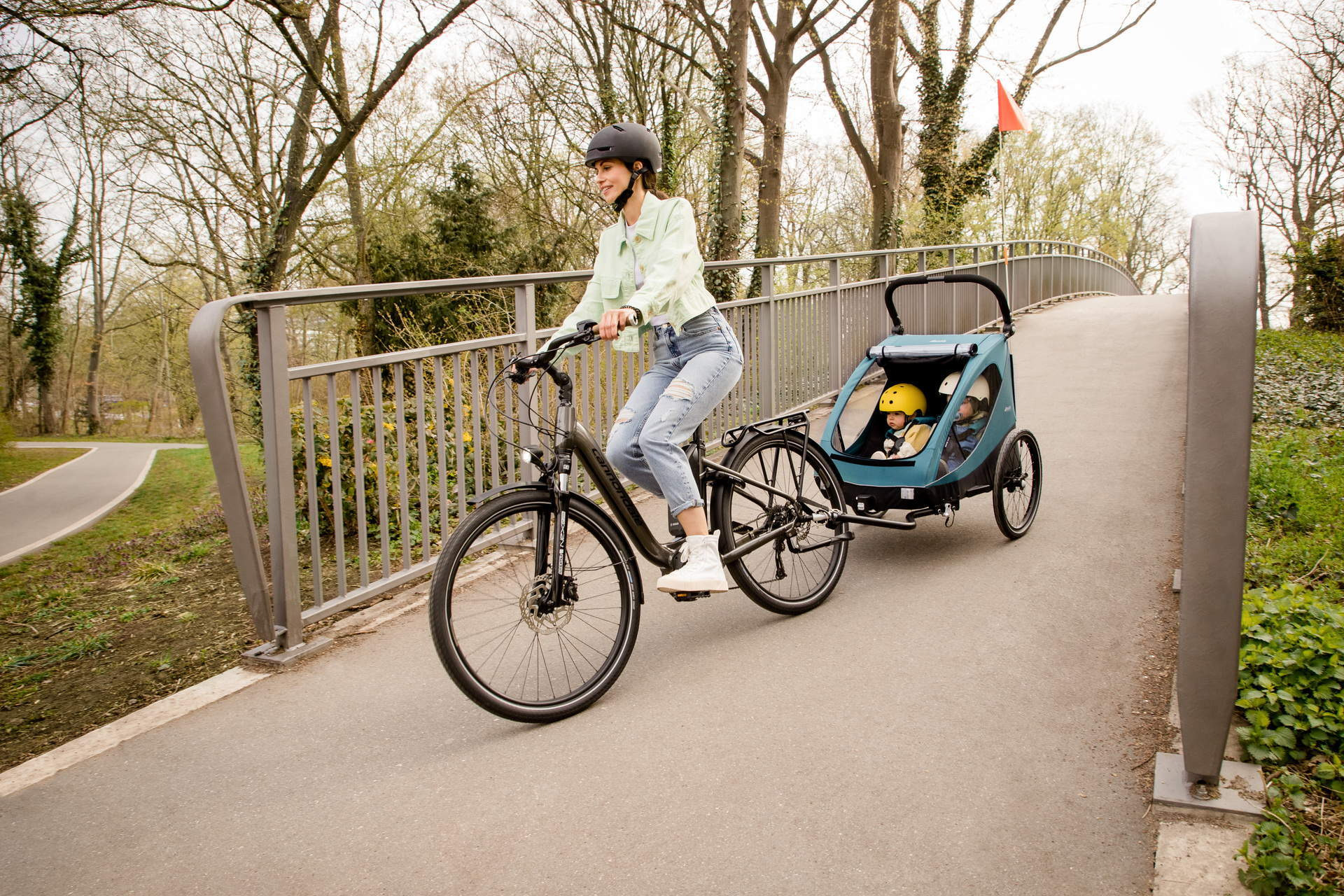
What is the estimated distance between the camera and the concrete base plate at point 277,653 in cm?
418

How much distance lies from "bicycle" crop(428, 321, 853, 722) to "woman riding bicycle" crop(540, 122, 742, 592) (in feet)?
0.48

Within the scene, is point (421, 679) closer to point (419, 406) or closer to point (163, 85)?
point (419, 406)

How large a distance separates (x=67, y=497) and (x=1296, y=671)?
70.7 feet

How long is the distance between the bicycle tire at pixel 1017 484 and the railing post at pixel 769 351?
2.58 metres

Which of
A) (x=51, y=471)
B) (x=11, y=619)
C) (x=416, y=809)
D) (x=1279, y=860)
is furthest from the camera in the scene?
(x=51, y=471)

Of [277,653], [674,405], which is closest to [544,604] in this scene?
[674,405]

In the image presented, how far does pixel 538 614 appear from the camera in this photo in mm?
3576

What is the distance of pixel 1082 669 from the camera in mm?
3881

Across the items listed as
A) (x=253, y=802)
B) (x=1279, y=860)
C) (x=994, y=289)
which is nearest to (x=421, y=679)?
(x=253, y=802)

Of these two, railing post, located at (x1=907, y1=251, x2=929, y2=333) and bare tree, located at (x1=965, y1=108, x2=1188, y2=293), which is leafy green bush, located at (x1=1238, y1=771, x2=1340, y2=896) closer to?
railing post, located at (x1=907, y1=251, x2=929, y2=333)

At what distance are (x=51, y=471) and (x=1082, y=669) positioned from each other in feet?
85.2

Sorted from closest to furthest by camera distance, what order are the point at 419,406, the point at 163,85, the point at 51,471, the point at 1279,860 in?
the point at 1279,860, the point at 419,406, the point at 163,85, the point at 51,471

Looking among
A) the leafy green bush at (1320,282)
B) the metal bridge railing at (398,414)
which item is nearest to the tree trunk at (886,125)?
the leafy green bush at (1320,282)

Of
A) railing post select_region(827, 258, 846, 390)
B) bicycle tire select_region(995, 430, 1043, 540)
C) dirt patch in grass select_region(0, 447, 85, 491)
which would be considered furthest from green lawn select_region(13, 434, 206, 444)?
bicycle tire select_region(995, 430, 1043, 540)
